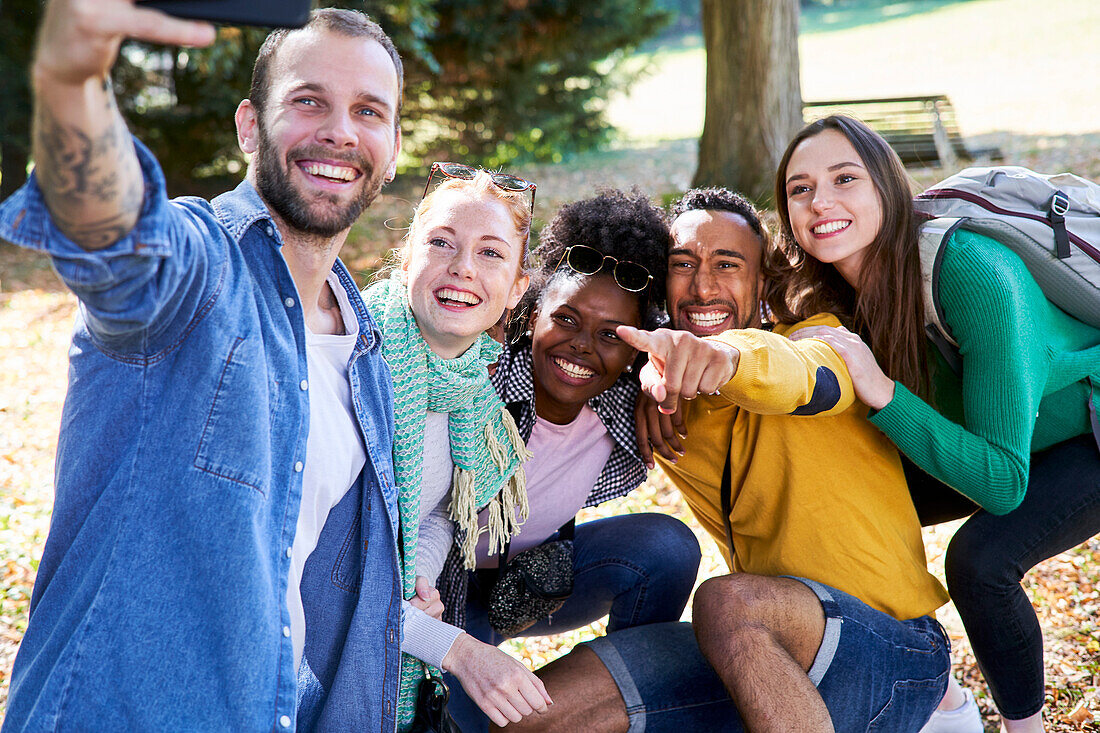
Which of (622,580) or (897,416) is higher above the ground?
(897,416)

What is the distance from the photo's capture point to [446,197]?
9.47ft

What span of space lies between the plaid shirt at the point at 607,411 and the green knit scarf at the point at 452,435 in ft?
0.32

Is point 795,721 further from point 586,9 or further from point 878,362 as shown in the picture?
point 586,9

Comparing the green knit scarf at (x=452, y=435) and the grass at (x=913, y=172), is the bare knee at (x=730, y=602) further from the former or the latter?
the grass at (x=913, y=172)

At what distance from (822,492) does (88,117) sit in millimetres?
2141

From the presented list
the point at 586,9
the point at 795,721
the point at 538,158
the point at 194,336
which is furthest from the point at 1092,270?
the point at 538,158

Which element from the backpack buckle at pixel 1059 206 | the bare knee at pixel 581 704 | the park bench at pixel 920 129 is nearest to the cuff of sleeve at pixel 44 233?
the bare knee at pixel 581 704

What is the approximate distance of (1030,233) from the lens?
275cm

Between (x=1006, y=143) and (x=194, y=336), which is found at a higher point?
(x=1006, y=143)

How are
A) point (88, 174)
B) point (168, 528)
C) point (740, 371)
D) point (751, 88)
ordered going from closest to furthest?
point (88, 174), point (168, 528), point (740, 371), point (751, 88)

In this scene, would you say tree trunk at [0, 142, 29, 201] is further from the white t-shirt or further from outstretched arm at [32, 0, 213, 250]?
outstretched arm at [32, 0, 213, 250]

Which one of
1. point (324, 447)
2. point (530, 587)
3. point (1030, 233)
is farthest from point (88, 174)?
point (1030, 233)

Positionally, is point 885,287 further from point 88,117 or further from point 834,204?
point 88,117

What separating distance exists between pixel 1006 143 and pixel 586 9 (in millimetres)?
6251
